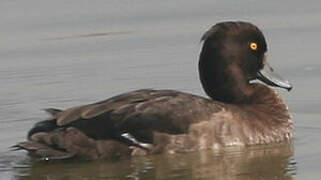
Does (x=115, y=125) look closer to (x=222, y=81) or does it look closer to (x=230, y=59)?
(x=222, y=81)

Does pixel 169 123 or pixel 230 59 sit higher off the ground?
pixel 230 59

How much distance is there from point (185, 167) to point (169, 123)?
0.50 meters

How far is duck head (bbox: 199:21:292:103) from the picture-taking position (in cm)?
1112

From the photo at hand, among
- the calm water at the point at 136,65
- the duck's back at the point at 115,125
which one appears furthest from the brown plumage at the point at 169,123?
the calm water at the point at 136,65

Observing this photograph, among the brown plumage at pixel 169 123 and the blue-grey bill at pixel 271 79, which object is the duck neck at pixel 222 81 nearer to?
the brown plumage at pixel 169 123

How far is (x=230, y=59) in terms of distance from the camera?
11227mm

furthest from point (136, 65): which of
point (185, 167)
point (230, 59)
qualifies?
point (185, 167)

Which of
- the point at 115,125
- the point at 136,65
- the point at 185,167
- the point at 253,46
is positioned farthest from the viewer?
the point at 136,65

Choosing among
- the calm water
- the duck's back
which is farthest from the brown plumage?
the calm water

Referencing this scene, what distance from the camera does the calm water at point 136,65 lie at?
1016 centimetres

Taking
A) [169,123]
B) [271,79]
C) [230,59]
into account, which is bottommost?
[169,123]

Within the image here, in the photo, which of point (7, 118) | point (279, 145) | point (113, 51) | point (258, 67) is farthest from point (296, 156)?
point (113, 51)

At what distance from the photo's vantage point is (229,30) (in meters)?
11.1

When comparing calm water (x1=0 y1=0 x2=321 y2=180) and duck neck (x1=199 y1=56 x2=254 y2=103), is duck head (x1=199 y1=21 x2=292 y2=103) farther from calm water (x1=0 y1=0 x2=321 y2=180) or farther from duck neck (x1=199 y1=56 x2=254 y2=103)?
calm water (x1=0 y1=0 x2=321 y2=180)
